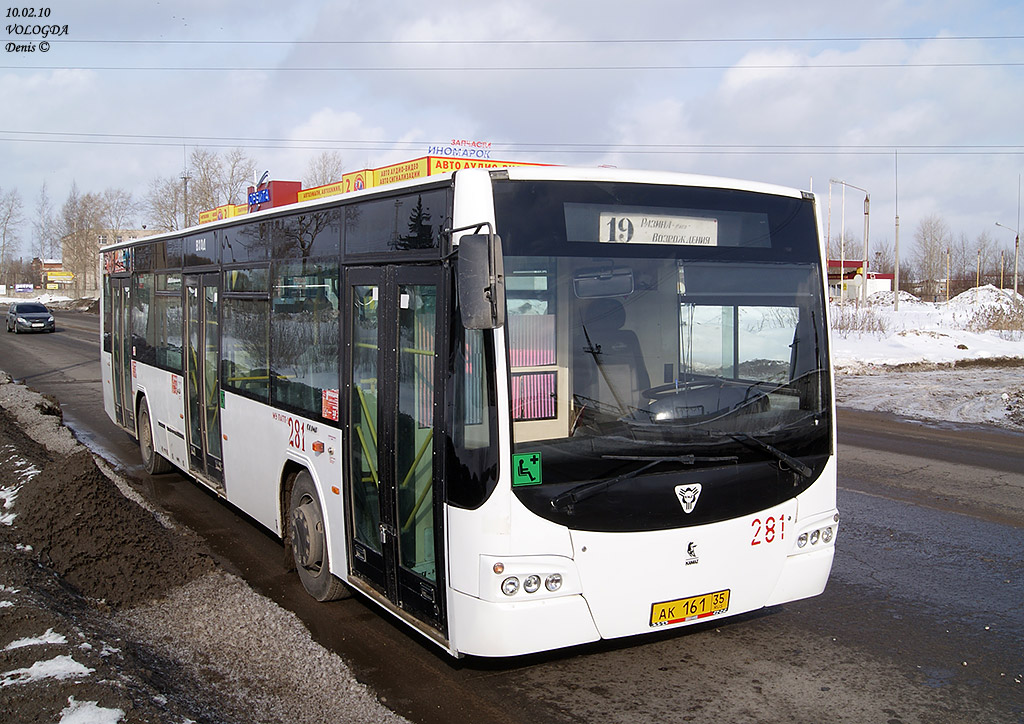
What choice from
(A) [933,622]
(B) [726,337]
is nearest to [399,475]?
(B) [726,337]

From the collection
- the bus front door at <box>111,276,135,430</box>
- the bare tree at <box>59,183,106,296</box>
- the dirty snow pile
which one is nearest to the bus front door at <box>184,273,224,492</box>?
the bus front door at <box>111,276,135,430</box>

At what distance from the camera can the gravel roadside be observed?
4098 millimetres

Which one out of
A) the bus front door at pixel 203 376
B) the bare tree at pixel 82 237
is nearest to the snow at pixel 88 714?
the bus front door at pixel 203 376

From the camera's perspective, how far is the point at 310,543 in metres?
6.22

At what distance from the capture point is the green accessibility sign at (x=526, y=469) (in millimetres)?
4246

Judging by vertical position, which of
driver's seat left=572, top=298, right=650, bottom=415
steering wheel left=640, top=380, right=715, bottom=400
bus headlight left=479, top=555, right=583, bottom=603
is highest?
driver's seat left=572, top=298, right=650, bottom=415

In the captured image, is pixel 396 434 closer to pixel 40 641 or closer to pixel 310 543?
pixel 310 543

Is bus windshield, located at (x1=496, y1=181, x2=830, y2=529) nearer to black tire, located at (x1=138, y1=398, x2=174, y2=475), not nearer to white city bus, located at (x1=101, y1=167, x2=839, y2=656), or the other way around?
white city bus, located at (x1=101, y1=167, x2=839, y2=656)

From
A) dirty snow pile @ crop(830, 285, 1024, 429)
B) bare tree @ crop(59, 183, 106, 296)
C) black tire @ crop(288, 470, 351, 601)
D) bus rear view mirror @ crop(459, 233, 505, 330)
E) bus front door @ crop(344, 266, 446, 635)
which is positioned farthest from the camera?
bare tree @ crop(59, 183, 106, 296)

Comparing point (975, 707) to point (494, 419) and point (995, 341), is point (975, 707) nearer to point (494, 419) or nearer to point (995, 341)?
point (494, 419)

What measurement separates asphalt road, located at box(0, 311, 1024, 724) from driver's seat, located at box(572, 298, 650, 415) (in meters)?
0.97

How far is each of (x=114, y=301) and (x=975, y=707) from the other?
→ 37.8ft

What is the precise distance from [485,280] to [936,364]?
2449cm

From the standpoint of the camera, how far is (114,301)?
12.3 metres
